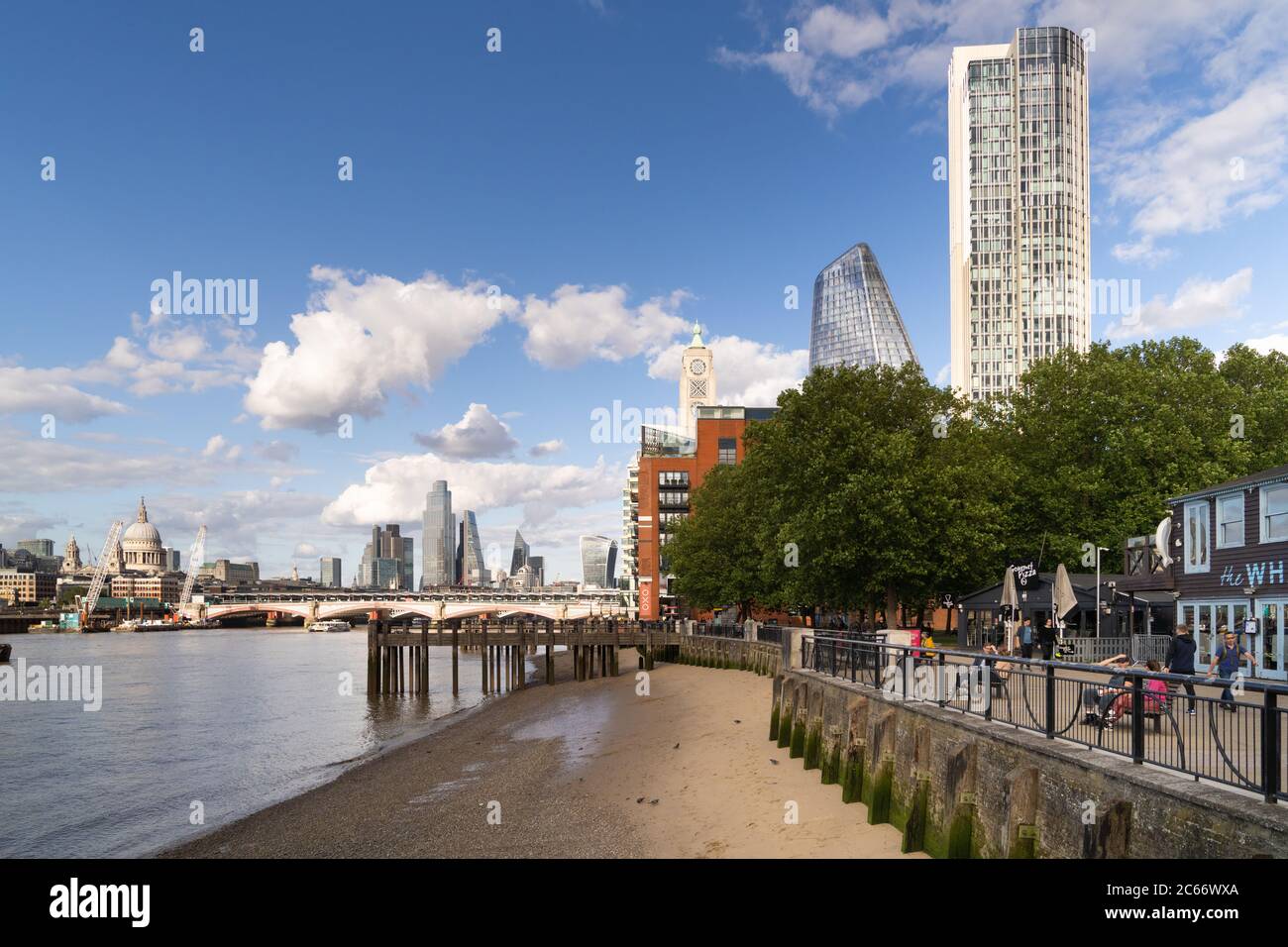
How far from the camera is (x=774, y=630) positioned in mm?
47531

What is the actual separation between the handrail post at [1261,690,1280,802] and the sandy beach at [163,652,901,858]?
6.84 meters

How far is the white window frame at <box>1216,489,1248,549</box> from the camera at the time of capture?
28594 mm

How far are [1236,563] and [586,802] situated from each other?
20814mm

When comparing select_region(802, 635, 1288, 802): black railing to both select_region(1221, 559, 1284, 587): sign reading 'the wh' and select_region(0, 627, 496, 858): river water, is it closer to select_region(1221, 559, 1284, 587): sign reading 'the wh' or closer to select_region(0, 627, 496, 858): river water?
select_region(1221, 559, 1284, 587): sign reading 'the wh'

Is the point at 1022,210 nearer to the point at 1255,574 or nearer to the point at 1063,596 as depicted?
the point at 1255,574

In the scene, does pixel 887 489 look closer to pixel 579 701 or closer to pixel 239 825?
pixel 579 701

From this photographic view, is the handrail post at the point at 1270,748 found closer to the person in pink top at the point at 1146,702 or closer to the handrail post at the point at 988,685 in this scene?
the person in pink top at the point at 1146,702

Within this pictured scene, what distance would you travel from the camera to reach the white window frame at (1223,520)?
28.6 meters

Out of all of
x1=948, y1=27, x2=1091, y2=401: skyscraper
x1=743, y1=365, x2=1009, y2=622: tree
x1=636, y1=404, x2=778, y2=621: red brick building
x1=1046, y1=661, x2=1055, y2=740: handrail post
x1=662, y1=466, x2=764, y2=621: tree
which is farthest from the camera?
x1=948, y1=27, x2=1091, y2=401: skyscraper

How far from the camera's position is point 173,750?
36.7 meters

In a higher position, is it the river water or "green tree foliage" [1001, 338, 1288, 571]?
"green tree foliage" [1001, 338, 1288, 571]

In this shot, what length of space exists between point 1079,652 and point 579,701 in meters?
24.9

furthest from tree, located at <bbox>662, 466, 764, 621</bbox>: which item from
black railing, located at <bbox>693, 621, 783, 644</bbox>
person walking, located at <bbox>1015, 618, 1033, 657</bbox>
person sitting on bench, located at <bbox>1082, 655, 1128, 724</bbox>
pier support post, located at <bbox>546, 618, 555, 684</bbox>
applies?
person sitting on bench, located at <bbox>1082, 655, 1128, 724</bbox>
